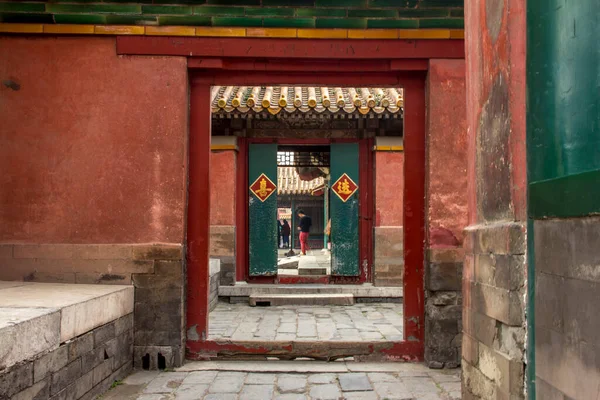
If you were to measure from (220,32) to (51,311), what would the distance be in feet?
10.5

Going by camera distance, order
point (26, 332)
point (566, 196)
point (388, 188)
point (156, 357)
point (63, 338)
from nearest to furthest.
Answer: point (566, 196) < point (26, 332) < point (63, 338) < point (156, 357) < point (388, 188)

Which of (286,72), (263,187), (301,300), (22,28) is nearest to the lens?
(22,28)

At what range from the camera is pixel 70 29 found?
531cm

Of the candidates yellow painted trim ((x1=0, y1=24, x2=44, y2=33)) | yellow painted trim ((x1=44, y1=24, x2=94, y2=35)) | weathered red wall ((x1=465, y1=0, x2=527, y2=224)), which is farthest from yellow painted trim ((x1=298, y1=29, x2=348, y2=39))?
yellow painted trim ((x1=0, y1=24, x2=44, y2=33))

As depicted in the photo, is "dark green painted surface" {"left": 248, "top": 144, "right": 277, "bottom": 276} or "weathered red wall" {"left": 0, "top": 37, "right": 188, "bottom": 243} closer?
"weathered red wall" {"left": 0, "top": 37, "right": 188, "bottom": 243}

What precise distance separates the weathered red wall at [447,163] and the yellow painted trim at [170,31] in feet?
8.17

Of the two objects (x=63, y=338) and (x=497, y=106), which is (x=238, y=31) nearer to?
(x=497, y=106)

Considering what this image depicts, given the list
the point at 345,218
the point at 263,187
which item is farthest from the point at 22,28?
the point at 345,218

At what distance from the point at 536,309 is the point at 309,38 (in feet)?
12.2

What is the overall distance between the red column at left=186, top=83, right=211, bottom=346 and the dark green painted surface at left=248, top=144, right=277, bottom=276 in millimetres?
5046

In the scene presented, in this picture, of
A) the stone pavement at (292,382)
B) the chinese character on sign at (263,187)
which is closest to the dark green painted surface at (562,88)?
the stone pavement at (292,382)

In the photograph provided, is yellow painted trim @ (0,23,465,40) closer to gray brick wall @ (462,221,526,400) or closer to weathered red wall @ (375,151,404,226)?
gray brick wall @ (462,221,526,400)

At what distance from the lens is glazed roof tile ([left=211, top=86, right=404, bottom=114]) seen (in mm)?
9359

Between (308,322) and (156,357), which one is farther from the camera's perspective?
(308,322)
